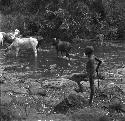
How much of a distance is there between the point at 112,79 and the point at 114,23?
16809 millimetres

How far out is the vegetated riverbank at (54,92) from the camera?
11.1m

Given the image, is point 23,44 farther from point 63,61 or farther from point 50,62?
point 63,61

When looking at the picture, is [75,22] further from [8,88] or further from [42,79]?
[8,88]

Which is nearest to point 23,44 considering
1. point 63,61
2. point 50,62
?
point 50,62

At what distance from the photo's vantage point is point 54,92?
14.4m

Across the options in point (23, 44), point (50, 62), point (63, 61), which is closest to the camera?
point (50, 62)

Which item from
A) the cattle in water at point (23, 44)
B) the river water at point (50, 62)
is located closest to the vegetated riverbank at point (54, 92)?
the river water at point (50, 62)

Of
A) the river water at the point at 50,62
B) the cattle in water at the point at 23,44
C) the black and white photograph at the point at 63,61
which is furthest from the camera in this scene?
the cattle in water at the point at 23,44

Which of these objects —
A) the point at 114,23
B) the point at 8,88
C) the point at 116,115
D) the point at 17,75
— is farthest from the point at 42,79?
the point at 114,23

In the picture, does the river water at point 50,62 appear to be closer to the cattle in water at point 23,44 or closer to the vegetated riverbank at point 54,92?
the vegetated riverbank at point 54,92

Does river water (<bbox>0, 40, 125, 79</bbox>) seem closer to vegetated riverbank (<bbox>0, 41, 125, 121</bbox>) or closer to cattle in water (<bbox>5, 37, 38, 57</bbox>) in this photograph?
vegetated riverbank (<bbox>0, 41, 125, 121</bbox>)

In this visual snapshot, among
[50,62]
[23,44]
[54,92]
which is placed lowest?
[54,92]

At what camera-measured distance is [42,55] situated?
80.1 ft

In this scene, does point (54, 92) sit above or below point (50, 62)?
below
